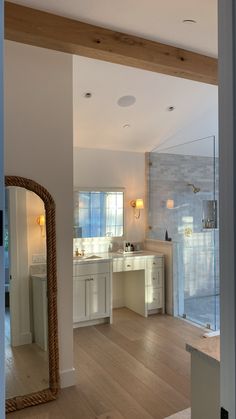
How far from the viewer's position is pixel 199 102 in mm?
4617

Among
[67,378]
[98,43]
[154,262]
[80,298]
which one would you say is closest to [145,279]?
[154,262]

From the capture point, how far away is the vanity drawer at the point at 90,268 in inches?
170

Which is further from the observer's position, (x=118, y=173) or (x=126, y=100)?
(x=118, y=173)

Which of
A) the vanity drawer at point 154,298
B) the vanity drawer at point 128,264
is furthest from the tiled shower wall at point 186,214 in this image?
the vanity drawer at point 128,264

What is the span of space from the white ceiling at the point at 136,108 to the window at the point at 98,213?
2.51ft

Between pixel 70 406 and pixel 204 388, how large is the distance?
1.59 m

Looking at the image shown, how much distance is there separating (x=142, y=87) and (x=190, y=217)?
2.15 meters

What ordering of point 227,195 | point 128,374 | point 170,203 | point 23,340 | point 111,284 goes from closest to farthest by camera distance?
point 227,195 → point 23,340 → point 128,374 → point 111,284 → point 170,203

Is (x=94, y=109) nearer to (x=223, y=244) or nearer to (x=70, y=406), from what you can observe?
(x=70, y=406)

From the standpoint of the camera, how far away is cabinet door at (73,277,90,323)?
14.1ft

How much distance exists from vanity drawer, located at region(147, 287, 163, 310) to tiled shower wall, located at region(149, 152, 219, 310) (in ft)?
Result: 1.11

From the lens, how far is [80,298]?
435 centimetres

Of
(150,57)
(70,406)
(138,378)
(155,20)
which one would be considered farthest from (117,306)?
(155,20)

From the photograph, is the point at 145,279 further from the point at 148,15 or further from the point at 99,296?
the point at 148,15
